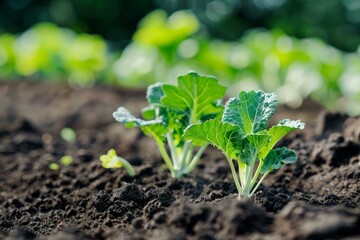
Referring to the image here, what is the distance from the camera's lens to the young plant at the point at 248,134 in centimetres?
226

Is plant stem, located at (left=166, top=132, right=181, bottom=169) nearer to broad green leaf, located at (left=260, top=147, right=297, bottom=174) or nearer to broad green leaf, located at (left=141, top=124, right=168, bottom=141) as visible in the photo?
broad green leaf, located at (left=141, top=124, right=168, bottom=141)

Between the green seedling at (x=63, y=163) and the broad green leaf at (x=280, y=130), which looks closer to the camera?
the broad green leaf at (x=280, y=130)

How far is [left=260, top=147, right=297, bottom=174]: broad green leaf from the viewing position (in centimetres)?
228

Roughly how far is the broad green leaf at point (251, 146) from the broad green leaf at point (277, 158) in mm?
54

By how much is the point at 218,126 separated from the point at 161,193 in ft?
1.43

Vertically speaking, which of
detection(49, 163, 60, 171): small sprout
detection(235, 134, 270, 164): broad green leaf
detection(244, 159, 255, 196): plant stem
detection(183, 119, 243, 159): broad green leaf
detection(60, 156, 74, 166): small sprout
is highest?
detection(60, 156, 74, 166): small sprout

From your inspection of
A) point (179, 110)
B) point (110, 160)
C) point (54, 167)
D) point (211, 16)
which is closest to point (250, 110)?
point (179, 110)

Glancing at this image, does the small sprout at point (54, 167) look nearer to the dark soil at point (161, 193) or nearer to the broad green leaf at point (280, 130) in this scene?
the dark soil at point (161, 193)

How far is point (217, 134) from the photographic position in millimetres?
2275

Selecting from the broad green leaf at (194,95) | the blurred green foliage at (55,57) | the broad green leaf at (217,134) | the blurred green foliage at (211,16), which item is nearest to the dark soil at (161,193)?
the broad green leaf at (217,134)

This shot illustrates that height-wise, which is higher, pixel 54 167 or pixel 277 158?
pixel 54 167

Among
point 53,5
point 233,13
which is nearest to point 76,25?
point 53,5

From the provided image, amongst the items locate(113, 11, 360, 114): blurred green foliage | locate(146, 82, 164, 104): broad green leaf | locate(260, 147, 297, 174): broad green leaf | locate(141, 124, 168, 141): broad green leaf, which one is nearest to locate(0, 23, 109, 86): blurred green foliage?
locate(113, 11, 360, 114): blurred green foliage

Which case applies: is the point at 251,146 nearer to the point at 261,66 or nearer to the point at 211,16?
the point at 261,66
